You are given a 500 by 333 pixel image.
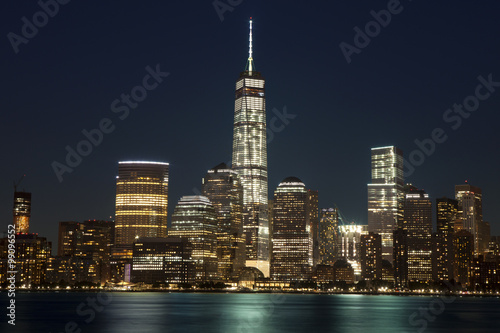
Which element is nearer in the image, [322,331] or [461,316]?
[322,331]

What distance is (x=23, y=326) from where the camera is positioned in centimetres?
14675

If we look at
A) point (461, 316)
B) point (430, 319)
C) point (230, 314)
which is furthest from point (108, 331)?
point (461, 316)

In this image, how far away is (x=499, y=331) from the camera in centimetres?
14912

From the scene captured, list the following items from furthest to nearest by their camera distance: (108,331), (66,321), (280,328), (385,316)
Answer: (385,316) < (66,321) < (280,328) < (108,331)

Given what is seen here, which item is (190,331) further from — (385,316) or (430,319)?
(430,319)

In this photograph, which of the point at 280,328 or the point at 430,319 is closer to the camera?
the point at 280,328

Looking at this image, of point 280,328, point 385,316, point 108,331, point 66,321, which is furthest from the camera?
point 385,316

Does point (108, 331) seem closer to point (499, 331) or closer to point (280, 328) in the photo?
point (280, 328)

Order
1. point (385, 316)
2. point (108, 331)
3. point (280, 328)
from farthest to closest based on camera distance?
point (385, 316), point (280, 328), point (108, 331)

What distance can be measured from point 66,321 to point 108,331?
81.3 ft

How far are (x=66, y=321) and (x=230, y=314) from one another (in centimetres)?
4278

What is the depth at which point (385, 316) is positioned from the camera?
184 m

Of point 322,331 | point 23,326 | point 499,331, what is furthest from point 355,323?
point 23,326

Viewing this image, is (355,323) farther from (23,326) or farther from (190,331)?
(23,326)
